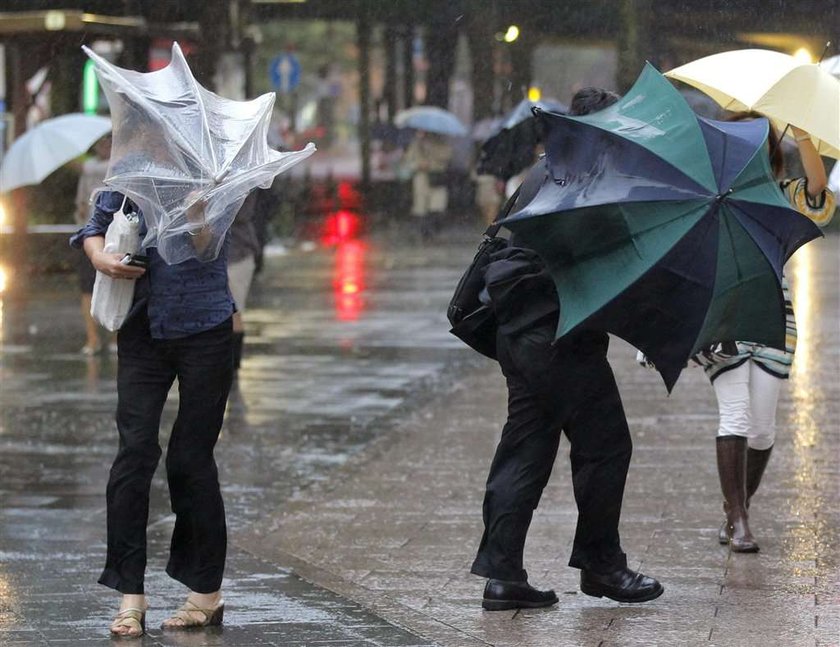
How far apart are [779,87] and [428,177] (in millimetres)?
24477

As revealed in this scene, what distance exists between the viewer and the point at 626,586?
6234 millimetres

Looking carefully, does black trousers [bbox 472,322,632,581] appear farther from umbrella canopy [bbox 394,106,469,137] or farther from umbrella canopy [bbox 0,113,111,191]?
umbrella canopy [bbox 394,106,469,137]

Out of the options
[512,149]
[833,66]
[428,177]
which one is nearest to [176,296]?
[833,66]

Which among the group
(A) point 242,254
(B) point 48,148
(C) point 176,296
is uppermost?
(C) point 176,296

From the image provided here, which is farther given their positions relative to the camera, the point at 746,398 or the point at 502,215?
the point at 746,398

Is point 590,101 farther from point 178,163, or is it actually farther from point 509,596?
point 509,596

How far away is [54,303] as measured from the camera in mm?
18328

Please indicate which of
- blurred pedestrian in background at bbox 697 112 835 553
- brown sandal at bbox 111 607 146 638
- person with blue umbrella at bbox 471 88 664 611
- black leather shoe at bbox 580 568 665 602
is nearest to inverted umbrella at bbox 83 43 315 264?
person with blue umbrella at bbox 471 88 664 611

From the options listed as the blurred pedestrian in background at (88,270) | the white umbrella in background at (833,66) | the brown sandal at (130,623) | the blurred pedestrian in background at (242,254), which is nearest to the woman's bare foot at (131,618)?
the brown sandal at (130,623)

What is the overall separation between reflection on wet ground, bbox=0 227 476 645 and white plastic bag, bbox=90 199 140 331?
1071 millimetres

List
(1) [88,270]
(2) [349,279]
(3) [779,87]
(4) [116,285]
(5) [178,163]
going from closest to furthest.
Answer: (5) [178,163], (4) [116,285], (3) [779,87], (1) [88,270], (2) [349,279]

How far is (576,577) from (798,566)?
866 mm

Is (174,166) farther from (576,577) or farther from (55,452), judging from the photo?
(55,452)

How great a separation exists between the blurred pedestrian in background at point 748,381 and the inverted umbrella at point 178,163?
7.19ft
